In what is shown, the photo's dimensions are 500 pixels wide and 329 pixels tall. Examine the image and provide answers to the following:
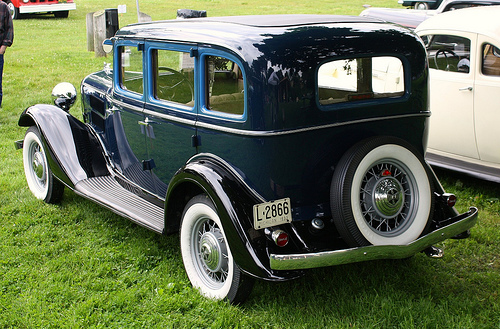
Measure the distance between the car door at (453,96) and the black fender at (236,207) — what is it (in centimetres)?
280

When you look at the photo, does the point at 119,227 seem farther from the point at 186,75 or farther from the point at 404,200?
the point at 404,200

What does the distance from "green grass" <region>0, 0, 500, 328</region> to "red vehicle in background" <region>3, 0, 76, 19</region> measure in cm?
1563

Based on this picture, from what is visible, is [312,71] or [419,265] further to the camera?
[419,265]

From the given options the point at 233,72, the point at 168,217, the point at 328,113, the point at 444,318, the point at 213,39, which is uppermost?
the point at 213,39

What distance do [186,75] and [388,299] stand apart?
2124mm

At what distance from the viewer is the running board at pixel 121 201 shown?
3975mm

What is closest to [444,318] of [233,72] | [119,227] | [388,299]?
[388,299]

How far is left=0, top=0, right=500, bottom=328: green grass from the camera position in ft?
11.0

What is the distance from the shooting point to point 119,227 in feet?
15.5

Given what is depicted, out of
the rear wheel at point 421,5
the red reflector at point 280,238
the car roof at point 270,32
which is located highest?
the rear wheel at point 421,5

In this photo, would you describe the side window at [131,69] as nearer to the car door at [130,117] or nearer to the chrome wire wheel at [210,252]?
the car door at [130,117]

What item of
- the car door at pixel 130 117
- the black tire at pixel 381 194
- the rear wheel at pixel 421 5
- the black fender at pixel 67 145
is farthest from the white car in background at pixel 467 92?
the rear wheel at pixel 421 5

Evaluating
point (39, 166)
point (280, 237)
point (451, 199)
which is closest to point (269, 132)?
point (280, 237)

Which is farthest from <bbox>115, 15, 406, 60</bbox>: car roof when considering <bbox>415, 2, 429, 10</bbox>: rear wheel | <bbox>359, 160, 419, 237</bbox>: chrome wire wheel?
<bbox>415, 2, 429, 10</bbox>: rear wheel
